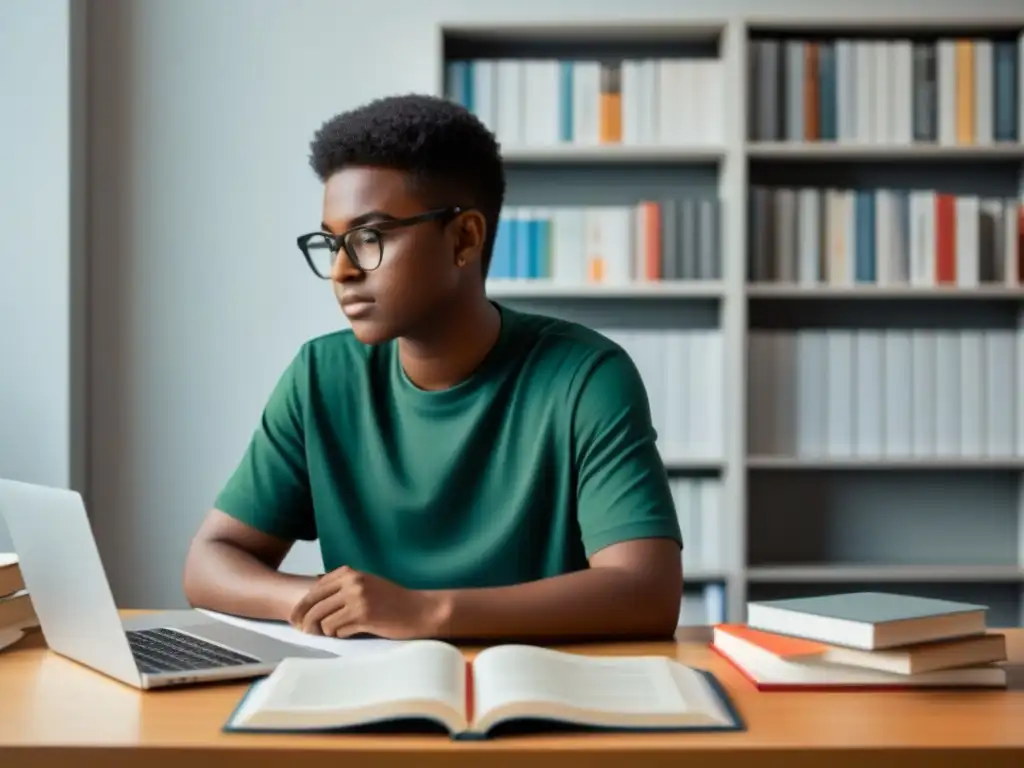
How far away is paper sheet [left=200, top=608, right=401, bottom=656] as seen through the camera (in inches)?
42.1

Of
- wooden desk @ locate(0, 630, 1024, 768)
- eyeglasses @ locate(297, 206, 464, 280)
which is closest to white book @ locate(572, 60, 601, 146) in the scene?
eyeglasses @ locate(297, 206, 464, 280)

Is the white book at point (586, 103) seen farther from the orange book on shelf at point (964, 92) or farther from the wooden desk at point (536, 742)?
the wooden desk at point (536, 742)

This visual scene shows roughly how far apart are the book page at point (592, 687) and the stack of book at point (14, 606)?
1.70 ft

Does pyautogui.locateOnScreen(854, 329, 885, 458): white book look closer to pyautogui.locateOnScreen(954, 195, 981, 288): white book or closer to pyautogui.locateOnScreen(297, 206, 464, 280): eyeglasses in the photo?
pyautogui.locateOnScreen(954, 195, 981, 288): white book

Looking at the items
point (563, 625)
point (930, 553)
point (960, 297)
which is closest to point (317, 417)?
point (563, 625)

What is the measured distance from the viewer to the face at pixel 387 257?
138 cm

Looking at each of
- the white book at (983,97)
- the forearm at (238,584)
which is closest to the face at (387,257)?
the forearm at (238,584)

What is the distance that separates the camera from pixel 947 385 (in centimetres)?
282

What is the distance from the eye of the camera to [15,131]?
9.75 feet

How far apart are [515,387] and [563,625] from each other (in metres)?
0.43

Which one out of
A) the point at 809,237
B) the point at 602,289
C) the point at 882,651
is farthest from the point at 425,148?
the point at 809,237

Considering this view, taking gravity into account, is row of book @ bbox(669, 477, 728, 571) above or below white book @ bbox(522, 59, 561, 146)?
below

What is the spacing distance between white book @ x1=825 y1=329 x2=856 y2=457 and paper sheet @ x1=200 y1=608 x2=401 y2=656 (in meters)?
1.91

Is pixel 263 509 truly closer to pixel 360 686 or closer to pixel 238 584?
pixel 238 584
